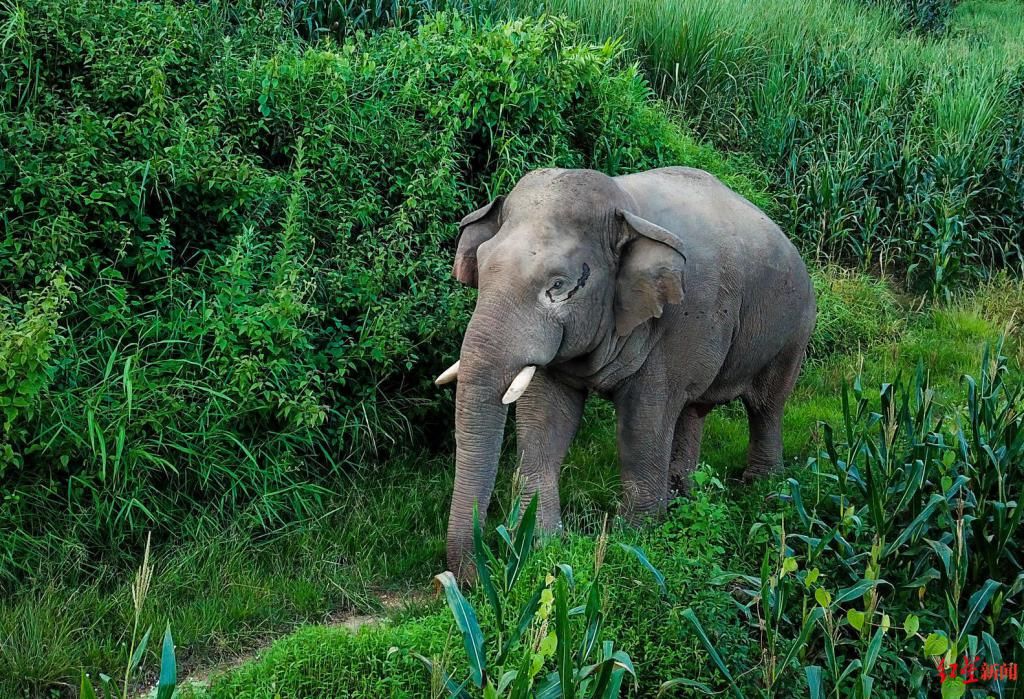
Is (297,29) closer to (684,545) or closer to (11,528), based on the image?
(11,528)

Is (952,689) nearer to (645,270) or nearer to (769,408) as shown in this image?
(645,270)

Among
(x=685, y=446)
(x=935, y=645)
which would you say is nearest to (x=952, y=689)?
(x=935, y=645)

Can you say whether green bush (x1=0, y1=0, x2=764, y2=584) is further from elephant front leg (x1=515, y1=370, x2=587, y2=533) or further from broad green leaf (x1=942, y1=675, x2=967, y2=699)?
broad green leaf (x1=942, y1=675, x2=967, y2=699)

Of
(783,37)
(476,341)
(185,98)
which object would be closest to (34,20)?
(185,98)

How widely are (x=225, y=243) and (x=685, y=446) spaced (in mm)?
2948

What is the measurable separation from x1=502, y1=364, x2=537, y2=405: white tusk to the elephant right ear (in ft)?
2.75

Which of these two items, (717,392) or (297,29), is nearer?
(717,392)

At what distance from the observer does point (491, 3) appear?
10000mm

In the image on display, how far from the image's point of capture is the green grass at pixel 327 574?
14.9 feet

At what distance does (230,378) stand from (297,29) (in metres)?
4.24

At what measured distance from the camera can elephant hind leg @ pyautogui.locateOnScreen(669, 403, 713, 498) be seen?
676 centimetres

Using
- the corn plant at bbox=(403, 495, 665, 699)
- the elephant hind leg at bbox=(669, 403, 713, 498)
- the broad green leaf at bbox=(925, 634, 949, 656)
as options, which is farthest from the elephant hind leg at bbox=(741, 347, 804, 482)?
the broad green leaf at bbox=(925, 634, 949, 656)

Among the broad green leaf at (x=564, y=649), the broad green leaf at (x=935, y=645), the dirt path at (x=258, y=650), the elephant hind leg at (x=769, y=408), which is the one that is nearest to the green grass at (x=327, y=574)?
the dirt path at (x=258, y=650)

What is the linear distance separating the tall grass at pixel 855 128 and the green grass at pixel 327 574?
396 cm
